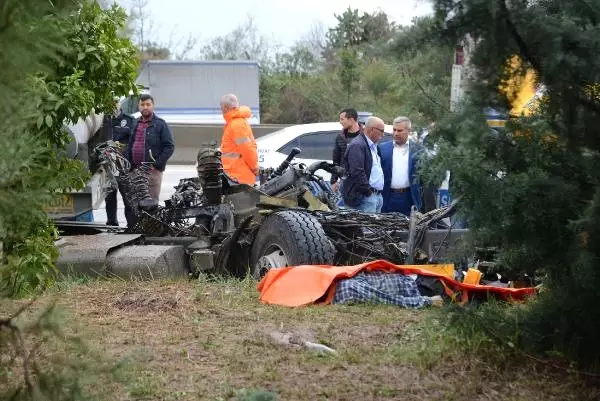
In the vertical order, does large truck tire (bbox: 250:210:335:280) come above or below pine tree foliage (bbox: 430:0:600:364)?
below

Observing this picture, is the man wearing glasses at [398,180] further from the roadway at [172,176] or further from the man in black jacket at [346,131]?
the roadway at [172,176]

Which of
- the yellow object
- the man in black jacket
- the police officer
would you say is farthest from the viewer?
the police officer

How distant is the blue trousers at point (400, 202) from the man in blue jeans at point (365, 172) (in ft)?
0.45

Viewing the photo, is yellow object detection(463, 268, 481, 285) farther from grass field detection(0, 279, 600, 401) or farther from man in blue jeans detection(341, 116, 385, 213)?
man in blue jeans detection(341, 116, 385, 213)

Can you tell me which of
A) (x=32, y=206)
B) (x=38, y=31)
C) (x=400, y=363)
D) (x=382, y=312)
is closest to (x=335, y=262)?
(x=382, y=312)

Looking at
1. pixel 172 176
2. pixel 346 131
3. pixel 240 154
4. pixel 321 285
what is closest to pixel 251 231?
pixel 321 285

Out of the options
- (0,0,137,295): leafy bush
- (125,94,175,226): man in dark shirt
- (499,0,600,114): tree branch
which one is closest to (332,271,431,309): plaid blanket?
(0,0,137,295): leafy bush

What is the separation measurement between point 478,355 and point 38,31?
300 cm

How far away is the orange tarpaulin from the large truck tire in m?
0.49

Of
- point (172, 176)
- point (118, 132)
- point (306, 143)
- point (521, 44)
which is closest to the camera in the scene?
point (521, 44)

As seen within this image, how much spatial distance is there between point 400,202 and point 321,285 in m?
4.40

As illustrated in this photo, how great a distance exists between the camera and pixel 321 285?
285 inches

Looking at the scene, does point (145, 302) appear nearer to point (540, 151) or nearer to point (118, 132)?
point (540, 151)

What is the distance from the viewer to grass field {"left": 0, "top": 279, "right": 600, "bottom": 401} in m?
4.65
